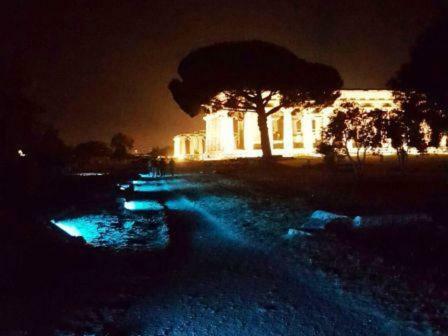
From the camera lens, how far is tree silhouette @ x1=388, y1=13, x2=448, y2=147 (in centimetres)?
1595

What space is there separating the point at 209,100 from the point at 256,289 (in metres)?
26.5

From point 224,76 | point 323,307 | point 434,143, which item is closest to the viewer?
point 323,307

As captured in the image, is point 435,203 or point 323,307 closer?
point 323,307

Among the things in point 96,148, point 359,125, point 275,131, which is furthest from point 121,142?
point 359,125

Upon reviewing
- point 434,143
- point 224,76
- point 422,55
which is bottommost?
point 434,143

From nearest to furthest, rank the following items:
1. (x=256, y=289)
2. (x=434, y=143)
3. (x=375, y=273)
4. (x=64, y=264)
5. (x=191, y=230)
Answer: (x=256, y=289) → (x=375, y=273) → (x=64, y=264) → (x=191, y=230) → (x=434, y=143)

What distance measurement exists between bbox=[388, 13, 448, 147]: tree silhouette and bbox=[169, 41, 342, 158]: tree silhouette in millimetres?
12156

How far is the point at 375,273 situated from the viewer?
6043mm

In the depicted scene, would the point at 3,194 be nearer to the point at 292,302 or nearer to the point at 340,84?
the point at 292,302

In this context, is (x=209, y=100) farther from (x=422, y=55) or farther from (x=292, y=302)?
(x=292, y=302)

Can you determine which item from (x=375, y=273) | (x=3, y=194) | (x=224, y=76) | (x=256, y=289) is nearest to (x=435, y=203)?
(x=375, y=273)

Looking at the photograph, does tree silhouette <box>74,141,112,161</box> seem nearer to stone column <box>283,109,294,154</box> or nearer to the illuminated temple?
the illuminated temple

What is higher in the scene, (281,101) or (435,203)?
(281,101)

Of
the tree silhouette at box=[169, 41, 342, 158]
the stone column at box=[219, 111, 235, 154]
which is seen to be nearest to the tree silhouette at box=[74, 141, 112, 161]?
the stone column at box=[219, 111, 235, 154]
